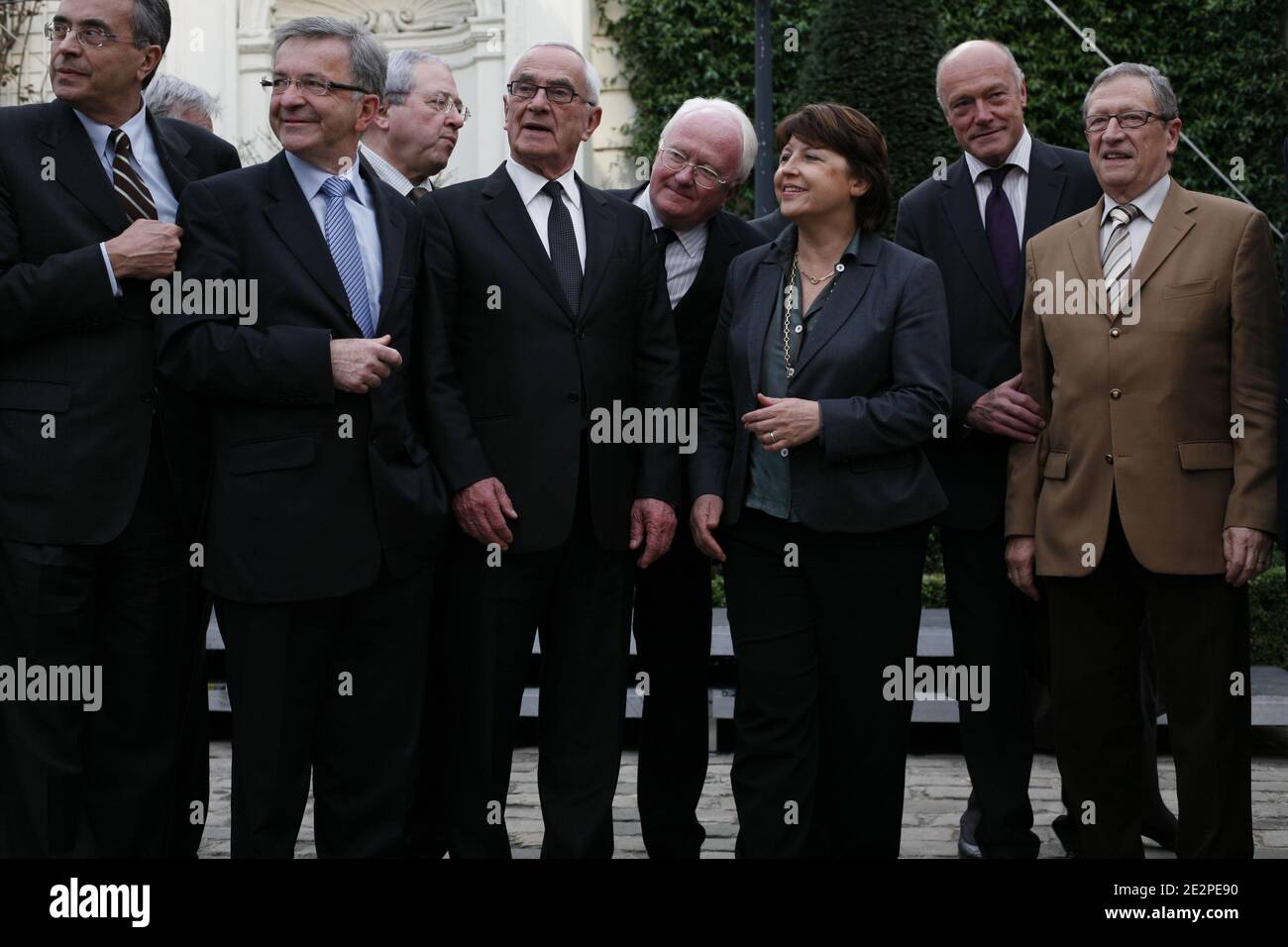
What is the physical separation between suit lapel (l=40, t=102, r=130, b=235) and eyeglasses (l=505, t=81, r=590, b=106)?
1067 millimetres

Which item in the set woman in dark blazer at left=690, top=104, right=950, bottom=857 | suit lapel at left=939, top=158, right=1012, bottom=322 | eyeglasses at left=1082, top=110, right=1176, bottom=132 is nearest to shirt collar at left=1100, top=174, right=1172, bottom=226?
eyeglasses at left=1082, top=110, right=1176, bottom=132

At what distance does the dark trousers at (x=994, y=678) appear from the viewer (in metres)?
4.41

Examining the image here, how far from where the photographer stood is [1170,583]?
3.92 m

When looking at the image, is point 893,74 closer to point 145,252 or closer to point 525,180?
point 525,180

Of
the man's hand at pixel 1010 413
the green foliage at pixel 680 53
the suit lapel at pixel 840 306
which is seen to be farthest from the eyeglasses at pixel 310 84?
the green foliage at pixel 680 53

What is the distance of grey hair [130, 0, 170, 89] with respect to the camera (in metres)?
3.75

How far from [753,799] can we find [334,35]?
7.22 feet

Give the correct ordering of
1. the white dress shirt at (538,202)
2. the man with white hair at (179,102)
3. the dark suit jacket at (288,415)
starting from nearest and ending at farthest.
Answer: the dark suit jacket at (288,415) < the white dress shirt at (538,202) < the man with white hair at (179,102)

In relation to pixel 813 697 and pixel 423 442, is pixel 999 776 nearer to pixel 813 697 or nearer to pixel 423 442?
pixel 813 697

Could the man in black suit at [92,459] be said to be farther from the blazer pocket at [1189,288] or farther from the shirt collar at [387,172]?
the blazer pocket at [1189,288]

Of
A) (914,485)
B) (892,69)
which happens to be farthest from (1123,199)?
(892,69)

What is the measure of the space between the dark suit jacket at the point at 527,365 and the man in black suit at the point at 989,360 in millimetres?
963

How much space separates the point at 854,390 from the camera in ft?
13.0

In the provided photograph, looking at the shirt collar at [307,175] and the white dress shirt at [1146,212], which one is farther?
the white dress shirt at [1146,212]
